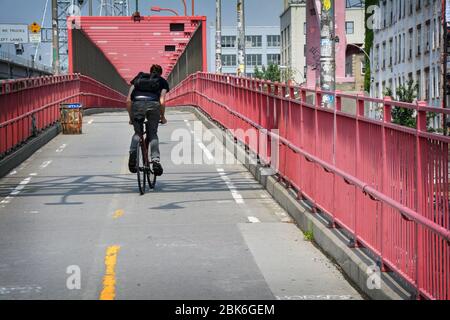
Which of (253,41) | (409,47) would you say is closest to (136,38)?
(409,47)

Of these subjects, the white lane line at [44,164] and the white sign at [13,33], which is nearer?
the white lane line at [44,164]

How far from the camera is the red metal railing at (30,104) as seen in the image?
20.8 meters

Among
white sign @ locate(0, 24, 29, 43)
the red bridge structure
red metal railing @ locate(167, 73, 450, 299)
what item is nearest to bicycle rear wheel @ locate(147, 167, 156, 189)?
the red bridge structure

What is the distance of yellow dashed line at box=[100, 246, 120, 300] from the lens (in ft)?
28.8

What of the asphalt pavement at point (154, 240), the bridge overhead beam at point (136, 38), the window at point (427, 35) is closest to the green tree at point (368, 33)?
the bridge overhead beam at point (136, 38)

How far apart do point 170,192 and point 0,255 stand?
5761mm

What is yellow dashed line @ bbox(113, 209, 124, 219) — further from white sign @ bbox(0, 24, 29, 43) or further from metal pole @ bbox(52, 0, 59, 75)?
white sign @ bbox(0, 24, 29, 43)

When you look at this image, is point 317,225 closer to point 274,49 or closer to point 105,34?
point 105,34

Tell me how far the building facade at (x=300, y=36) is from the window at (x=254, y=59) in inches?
1559

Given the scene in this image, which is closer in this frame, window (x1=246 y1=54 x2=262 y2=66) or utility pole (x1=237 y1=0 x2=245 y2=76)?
utility pole (x1=237 y1=0 x2=245 y2=76)

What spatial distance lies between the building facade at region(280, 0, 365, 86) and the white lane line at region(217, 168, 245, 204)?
322 ft

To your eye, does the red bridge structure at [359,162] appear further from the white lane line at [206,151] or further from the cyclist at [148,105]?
the cyclist at [148,105]

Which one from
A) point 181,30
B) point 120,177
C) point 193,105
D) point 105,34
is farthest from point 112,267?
point 105,34

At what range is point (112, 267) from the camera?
10.1 metres
